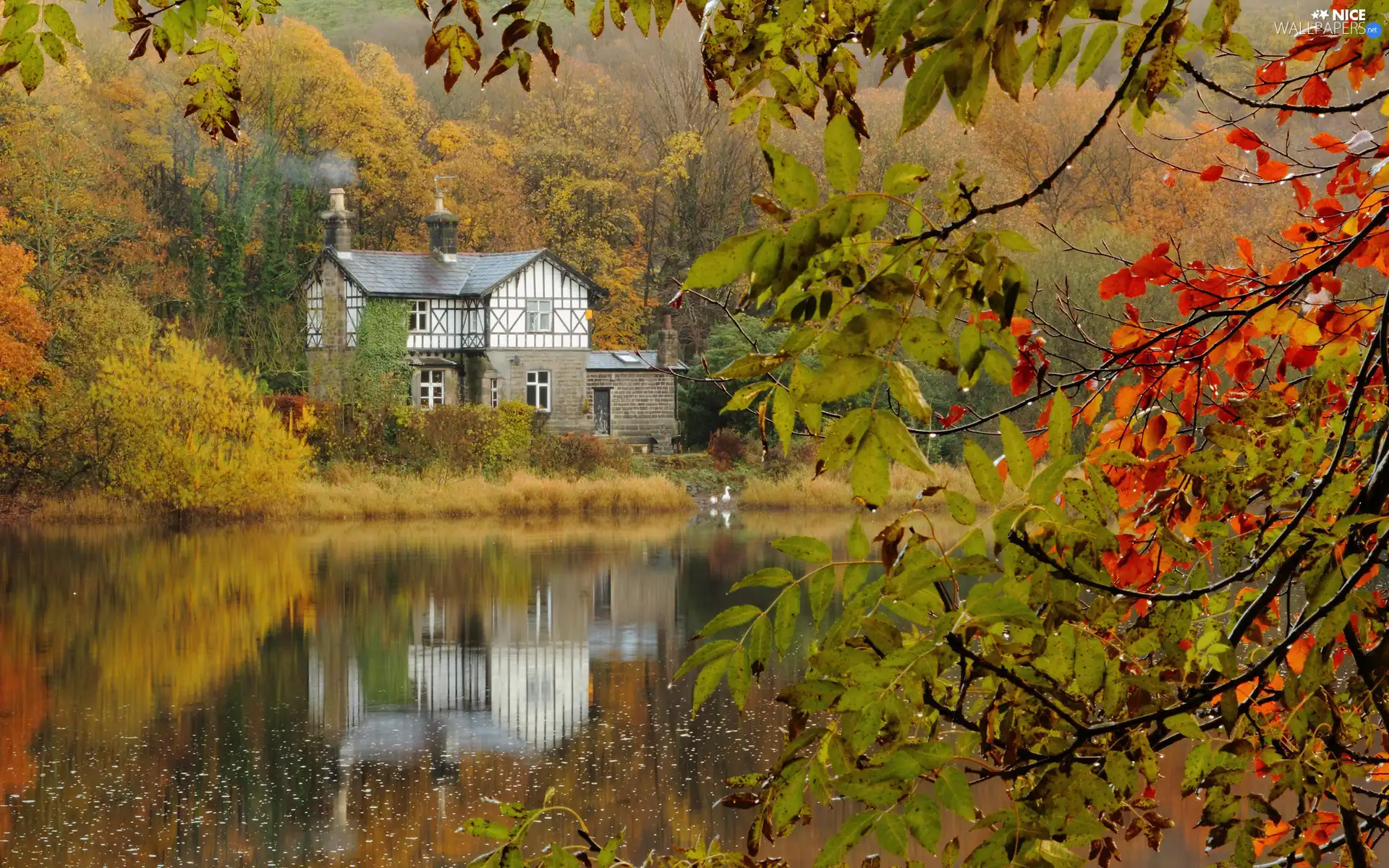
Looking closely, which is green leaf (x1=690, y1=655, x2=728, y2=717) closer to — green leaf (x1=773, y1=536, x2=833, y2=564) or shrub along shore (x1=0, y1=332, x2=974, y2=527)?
green leaf (x1=773, y1=536, x2=833, y2=564)

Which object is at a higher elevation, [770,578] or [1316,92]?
[1316,92]

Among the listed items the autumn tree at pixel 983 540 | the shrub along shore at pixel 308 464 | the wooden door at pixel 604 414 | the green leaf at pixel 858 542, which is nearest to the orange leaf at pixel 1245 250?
the autumn tree at pixel 983 540

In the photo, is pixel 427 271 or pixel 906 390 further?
pixel 427 271

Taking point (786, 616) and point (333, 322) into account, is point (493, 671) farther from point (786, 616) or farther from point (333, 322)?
point (333, 322)

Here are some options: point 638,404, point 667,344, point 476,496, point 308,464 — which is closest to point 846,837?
point 476,496

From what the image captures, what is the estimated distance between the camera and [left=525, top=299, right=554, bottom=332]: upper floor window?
33500mm

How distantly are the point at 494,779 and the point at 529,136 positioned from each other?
3022 centimetres

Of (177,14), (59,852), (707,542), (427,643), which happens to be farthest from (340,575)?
(177,14)

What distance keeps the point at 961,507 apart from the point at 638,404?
3239 centimetres

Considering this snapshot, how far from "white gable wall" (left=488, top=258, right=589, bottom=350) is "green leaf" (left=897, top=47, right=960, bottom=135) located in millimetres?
32351

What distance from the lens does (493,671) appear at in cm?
1467

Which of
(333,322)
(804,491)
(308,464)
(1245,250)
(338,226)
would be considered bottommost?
(804,491)

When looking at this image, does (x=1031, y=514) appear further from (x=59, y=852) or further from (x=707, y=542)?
(x=707, y=542)

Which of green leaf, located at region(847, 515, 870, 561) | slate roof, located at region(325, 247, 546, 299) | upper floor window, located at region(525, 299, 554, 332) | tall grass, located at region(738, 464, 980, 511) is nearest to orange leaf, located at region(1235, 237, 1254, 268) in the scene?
green leaf, located at region(847, 515, 870, 561)
